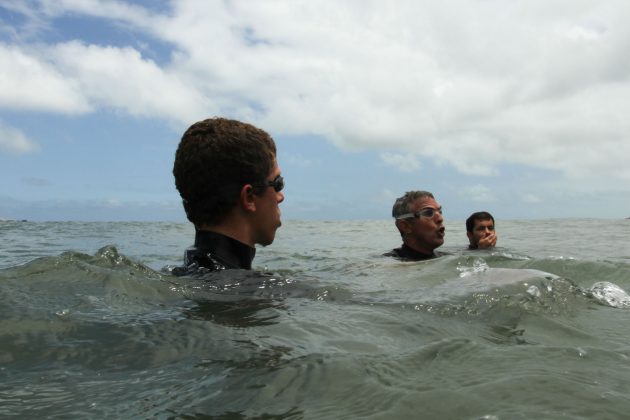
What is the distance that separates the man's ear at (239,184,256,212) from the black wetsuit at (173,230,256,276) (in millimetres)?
277

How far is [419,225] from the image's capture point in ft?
27.0

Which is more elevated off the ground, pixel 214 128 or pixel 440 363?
pixel 214 128

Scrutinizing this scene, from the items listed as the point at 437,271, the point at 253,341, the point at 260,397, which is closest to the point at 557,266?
the point at 437,271

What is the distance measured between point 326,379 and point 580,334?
162 centimetres

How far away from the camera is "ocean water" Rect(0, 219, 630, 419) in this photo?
1773 mm

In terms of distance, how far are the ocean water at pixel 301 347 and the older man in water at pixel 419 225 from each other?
3816mm

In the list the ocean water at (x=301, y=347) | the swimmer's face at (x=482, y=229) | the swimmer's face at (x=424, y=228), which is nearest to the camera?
the ocean water at (x=301, y=347)

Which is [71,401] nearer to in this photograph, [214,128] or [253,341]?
[253,341]

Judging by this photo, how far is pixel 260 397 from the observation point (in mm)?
1824

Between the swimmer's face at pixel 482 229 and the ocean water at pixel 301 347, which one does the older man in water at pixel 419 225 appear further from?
the ocean water at pixel 301 347

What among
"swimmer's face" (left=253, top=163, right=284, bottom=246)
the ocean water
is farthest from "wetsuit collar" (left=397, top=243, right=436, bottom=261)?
"swimmer's face" (left=253, top=163, right=284, bottom=246)

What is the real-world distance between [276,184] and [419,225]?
4.47 metres

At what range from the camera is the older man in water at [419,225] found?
8211 millimetres

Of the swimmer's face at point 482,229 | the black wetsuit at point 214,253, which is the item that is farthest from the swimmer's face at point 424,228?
the black wetsuit at point 214,253
